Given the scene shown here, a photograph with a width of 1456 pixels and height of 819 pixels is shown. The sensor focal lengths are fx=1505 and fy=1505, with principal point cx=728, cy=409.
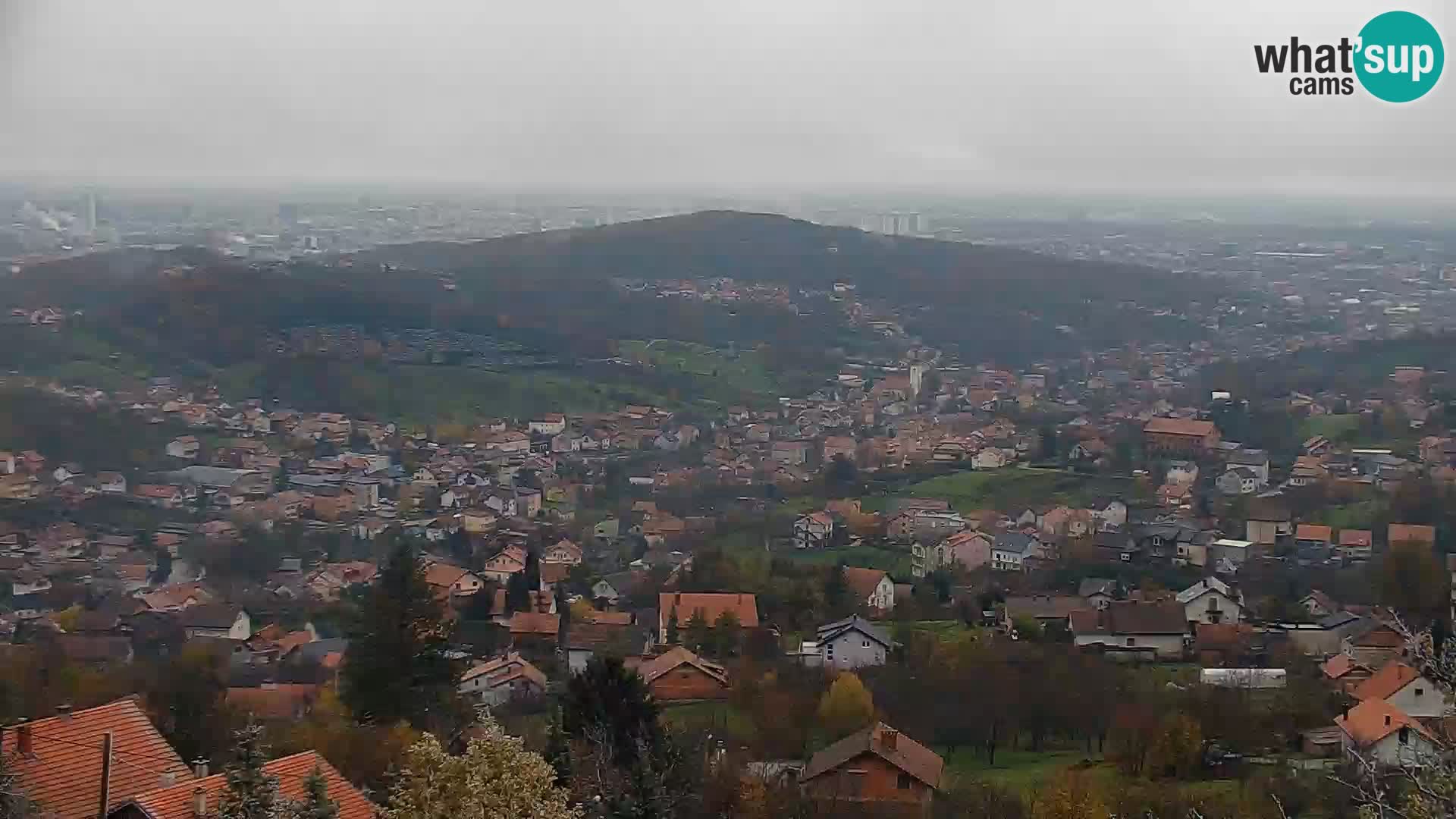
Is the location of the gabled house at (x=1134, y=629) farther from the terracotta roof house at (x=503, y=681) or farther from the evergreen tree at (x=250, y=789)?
the evergreen tree at (x=250, y=789)

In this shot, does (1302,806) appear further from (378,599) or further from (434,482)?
(434,482)

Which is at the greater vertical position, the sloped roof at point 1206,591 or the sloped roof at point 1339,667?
the sloped roof at point 1339,667

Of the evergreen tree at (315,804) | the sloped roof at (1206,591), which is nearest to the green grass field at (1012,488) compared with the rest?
the sloped roof at (1206,591)

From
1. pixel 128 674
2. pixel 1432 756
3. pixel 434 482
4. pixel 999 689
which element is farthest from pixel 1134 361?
pixel 1432 756

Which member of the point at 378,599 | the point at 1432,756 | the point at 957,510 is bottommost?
the point at 957,510

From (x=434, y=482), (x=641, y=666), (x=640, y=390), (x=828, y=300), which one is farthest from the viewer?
(x=828, y=300)

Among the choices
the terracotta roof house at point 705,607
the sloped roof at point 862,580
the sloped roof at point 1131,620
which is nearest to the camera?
the sloped roof at point 1131,620
